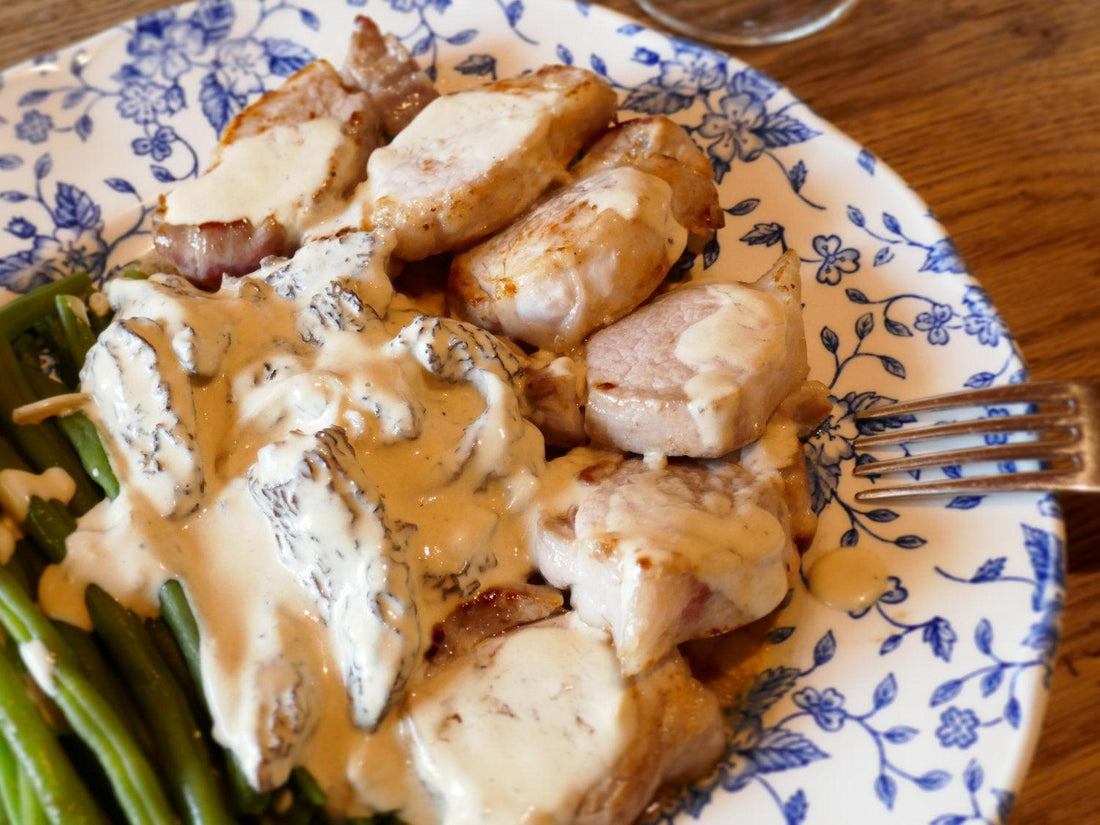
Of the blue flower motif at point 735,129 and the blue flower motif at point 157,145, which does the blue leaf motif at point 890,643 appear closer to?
the blue flower motif at point 735,129

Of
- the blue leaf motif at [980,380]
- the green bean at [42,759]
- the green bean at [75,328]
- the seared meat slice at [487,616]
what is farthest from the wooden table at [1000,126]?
the green bean at [42,759]

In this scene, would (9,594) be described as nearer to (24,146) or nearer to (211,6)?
(24,146)

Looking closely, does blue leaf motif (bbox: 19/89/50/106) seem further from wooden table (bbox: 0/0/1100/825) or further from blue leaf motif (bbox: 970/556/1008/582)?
blue leaf motif (bbox: 970/556/1008/582)

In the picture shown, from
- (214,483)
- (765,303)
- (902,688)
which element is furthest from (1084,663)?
(214,483)

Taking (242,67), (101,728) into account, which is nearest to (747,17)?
(242,67)

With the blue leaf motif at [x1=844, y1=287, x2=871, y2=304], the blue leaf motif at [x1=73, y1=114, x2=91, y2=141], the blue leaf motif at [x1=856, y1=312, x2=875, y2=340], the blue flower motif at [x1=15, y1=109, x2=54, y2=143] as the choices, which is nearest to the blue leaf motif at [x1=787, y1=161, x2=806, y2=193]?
the blue leaf motif at [x1=844, y1=287, x2=871, y2=304]

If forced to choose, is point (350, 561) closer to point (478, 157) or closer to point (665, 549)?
point (665, 549)

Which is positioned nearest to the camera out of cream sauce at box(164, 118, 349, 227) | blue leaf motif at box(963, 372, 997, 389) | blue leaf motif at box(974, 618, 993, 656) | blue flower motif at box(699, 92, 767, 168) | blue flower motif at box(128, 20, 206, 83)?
blue leaf motif at box(974, 618, 993, 656)
